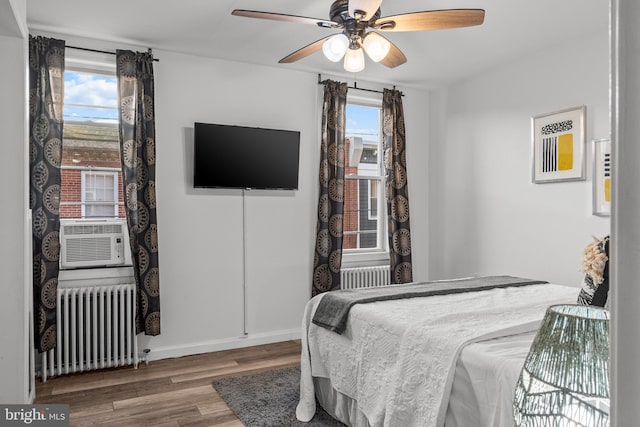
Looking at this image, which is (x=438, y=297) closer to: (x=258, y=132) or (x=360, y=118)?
(x=258, y=132)

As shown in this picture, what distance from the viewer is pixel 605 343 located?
847mm

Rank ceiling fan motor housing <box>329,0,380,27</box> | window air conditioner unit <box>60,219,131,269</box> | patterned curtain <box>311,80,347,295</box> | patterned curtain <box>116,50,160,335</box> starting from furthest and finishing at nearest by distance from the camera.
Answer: patterned curtain <box>311,80,347,295</box>
patterned curtain <box>116,50,160,335</box>
window air conditioner unit <box>60,219,131,269</box>
ceiling fan motor housing <box>329,0,380,27</box>

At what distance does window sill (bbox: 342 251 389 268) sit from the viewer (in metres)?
4.88

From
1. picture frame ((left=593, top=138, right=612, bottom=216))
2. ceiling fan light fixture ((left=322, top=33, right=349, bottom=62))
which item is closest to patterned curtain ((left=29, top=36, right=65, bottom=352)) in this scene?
ceiling fan light fixture ((left=322, top=33, right=349, bottom=62))

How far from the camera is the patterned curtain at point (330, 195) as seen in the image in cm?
457

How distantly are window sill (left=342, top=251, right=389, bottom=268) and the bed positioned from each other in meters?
1.70

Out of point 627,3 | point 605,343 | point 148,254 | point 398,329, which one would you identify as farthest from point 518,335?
Result: point 148,254

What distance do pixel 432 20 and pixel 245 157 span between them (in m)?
2.16

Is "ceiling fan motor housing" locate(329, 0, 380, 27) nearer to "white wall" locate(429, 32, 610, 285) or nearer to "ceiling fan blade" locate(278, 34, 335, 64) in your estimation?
"ceiling fan blade" locate(278, 34, 335, 64)

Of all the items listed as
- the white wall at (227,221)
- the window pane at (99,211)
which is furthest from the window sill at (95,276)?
the window pane at (99,211)

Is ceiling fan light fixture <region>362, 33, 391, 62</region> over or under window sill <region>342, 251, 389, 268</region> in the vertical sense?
over

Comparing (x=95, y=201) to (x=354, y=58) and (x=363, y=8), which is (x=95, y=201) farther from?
(x=363, y=8)

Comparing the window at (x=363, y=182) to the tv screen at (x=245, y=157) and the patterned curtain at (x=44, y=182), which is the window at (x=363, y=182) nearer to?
the tv screen at (x=245, y=157)

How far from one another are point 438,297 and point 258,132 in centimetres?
228
